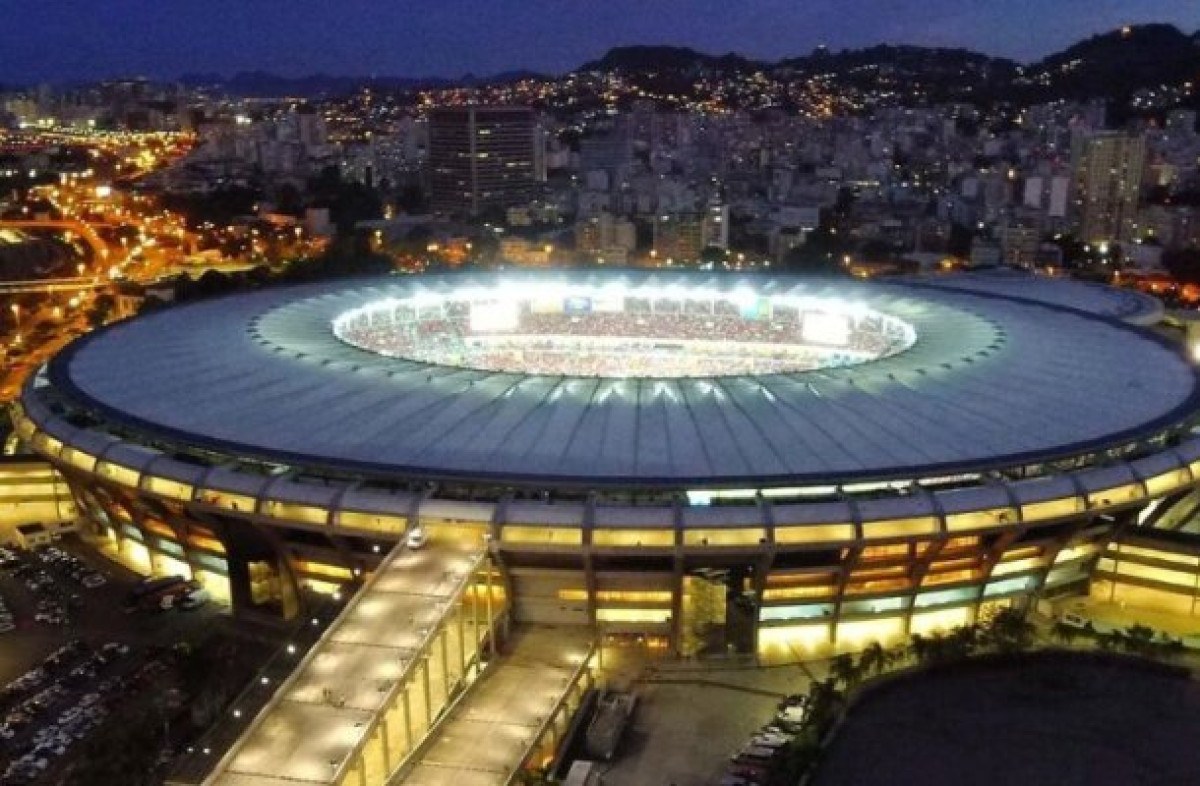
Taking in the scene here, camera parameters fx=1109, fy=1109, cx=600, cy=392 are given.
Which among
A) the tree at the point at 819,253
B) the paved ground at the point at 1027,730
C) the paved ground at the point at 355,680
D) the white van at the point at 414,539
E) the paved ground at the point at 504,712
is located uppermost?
the white van at the point at 414,539

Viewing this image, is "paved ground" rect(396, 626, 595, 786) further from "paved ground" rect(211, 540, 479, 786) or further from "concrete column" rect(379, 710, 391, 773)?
"paved ground" rect(211, 540, 479, 786)

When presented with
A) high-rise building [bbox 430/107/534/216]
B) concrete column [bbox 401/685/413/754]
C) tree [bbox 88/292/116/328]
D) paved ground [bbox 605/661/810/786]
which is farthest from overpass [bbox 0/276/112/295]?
concrete column [bbox 401/685/413/754]

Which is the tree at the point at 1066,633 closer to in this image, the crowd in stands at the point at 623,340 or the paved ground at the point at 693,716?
the paved ground at the point at 693,716

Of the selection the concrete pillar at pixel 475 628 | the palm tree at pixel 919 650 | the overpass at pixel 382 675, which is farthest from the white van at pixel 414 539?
the palm tree at pixel 919 650

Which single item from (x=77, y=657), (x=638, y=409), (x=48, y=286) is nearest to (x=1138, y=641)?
(x=638, y=409)

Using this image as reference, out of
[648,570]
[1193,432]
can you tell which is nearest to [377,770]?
[648,570]

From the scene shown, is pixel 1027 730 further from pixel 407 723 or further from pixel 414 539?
pixel 414 539
